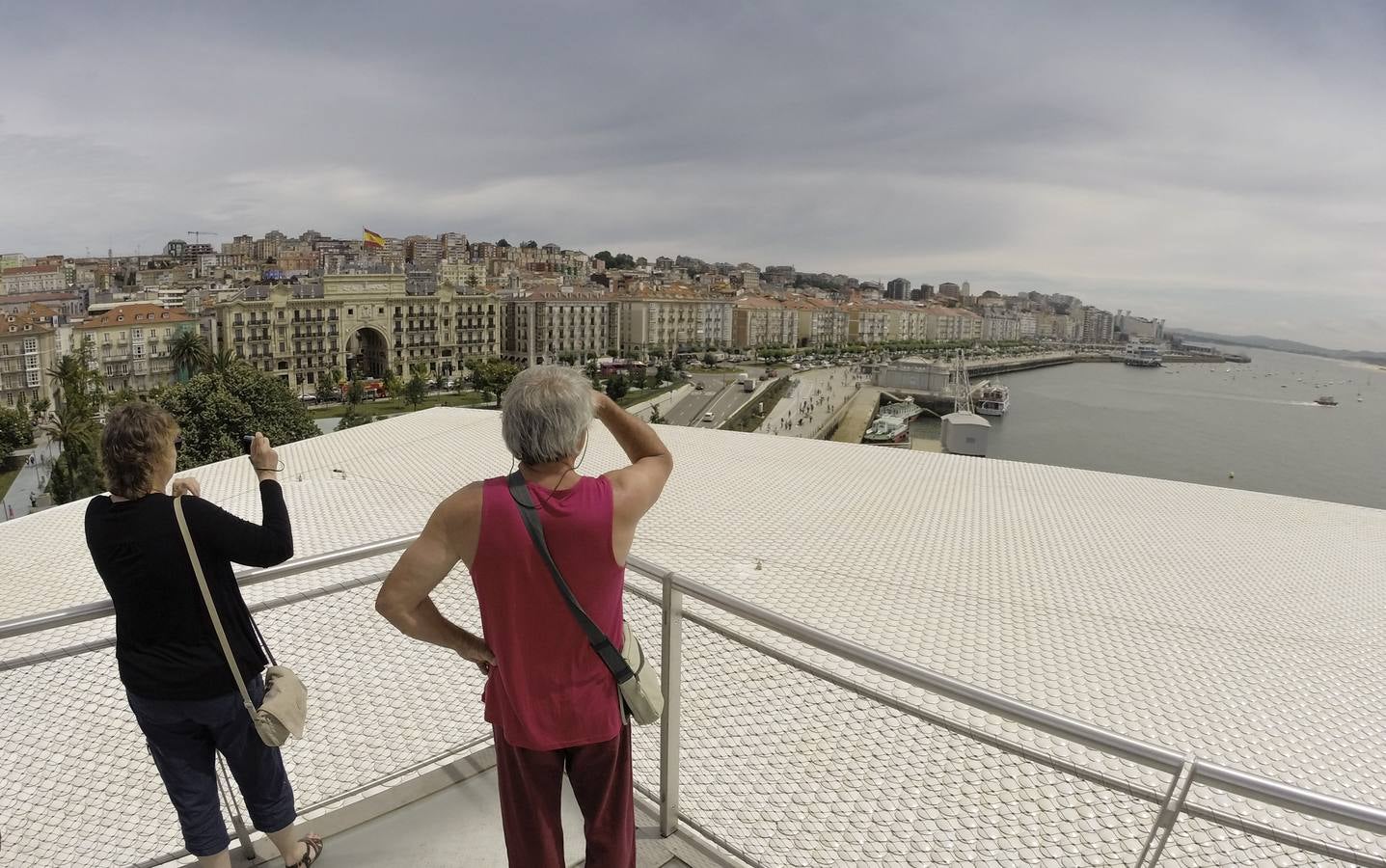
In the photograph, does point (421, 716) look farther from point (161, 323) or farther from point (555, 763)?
point (161, 323)

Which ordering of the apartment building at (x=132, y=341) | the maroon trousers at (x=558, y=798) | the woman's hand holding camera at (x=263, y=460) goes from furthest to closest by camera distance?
the apartment building at (x=132, y=341)
the woman's hand holding camera at (x=263, y=460)
the maroon trousers at (x=558, y=798)

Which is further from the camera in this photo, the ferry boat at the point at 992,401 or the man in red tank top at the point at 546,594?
the ferry boat at the point at 992,401

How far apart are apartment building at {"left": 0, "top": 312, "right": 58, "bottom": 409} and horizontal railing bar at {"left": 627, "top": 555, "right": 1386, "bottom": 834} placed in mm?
43847

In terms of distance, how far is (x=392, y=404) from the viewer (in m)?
36.2

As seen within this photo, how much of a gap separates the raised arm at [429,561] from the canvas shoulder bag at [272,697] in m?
0.32

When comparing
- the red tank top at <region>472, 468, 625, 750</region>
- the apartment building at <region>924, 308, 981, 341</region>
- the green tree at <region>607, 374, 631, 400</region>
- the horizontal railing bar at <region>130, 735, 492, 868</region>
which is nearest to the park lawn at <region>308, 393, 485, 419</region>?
the green tree at <region>607, 374, 631, 400</region>

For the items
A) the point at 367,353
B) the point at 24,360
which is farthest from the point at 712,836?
the point at 367,353

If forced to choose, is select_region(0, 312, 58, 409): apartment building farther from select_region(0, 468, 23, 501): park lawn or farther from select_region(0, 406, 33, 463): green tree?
select_region(0, 468, 23, 501): park lawn

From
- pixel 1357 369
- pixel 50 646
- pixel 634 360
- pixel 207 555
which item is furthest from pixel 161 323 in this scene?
pixel 1357 369

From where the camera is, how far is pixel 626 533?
89cm

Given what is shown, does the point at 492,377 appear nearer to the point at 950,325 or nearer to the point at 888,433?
the point at 888,433

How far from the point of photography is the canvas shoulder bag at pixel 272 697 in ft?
3.51

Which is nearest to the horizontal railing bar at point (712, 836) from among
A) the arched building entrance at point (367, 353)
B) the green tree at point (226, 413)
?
the green tree at point (226, 413)

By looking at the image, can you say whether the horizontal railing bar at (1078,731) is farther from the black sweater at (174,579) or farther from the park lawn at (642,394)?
the park lawn at (642,394)
